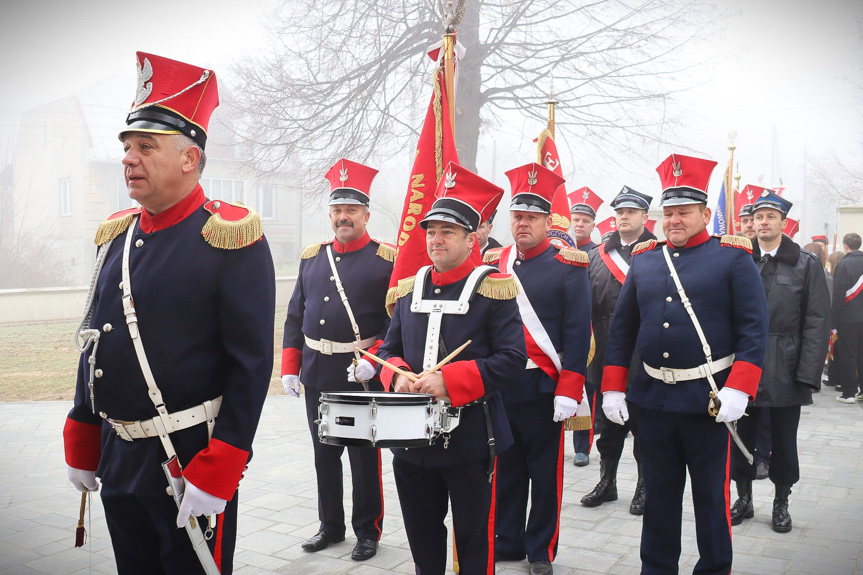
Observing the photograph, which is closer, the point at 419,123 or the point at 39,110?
the point at 419,123

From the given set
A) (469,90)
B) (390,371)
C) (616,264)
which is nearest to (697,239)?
(390,371)

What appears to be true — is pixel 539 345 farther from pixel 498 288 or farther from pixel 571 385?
pixel 498 288

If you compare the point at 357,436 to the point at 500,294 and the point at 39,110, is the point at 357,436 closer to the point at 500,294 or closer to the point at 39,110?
the point at 500,294

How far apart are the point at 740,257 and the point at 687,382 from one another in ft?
2.45

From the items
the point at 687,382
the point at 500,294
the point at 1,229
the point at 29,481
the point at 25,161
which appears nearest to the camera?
the point at 500,294

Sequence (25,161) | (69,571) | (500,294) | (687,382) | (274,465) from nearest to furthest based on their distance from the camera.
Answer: (500,294) → (687,382) → (69,571) → (274,465) → (25,161)

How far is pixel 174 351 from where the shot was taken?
2.68 meters

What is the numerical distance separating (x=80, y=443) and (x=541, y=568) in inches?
109

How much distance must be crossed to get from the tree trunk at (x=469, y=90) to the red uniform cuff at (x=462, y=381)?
10161 millimetres

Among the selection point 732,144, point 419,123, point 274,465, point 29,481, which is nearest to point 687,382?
point 274,465

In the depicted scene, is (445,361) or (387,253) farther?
(387,253)

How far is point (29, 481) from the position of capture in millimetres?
6680

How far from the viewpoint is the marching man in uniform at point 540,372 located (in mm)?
4672

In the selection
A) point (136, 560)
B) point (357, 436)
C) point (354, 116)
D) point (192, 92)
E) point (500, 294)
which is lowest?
point (136, 560)
